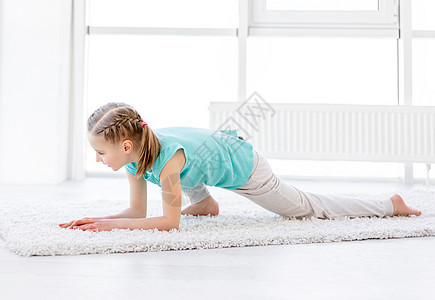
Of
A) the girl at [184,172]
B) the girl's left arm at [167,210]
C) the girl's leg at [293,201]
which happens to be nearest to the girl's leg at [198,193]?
the girl at [184,172]

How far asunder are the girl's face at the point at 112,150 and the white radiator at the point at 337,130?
190 cm

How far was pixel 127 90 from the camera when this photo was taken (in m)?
3.42

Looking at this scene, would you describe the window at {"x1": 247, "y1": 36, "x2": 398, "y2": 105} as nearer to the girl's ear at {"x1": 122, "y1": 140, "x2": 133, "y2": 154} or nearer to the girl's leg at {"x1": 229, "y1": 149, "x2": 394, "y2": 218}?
→ the girl's leg at {"x1": 229, "y1": 149, "x2": 394, "y2": 218}

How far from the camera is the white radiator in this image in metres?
3.17

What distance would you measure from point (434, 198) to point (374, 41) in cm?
164

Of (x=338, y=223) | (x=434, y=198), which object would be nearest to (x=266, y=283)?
(x=338, y=223)

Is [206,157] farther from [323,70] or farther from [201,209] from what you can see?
[323,70]

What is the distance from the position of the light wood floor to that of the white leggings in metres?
0.30

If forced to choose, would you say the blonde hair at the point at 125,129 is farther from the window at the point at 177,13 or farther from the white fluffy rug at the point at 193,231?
the window at the point at 177,13

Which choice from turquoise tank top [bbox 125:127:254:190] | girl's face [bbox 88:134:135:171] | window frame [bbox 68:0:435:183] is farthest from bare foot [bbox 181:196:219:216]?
window frame [bbox 68:0:435:183]

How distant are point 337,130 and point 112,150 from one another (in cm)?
223

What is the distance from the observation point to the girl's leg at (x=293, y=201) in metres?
1.54

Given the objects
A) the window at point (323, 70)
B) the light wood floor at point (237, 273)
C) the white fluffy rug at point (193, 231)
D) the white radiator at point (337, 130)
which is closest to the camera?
the light wood floor at point (237, 273)

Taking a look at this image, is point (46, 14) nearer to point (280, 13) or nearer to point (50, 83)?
point (50, 83)
